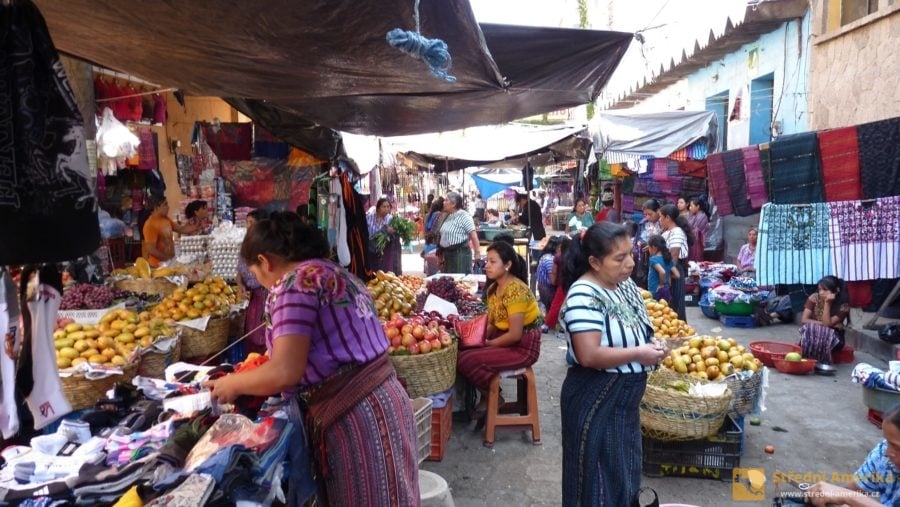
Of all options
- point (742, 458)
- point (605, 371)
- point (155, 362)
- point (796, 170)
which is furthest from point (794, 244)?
point (155, 362)

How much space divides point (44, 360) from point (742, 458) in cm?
468

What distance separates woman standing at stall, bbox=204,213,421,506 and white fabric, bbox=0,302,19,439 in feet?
2.28

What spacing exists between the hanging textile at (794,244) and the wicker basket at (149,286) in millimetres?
6180

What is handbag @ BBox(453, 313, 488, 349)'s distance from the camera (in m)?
5.08

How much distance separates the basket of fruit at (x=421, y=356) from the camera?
166 inches

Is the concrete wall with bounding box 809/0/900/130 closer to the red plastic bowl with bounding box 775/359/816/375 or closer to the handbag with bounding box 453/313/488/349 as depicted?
the red plastic bowl with bounding box 775/359/816/375

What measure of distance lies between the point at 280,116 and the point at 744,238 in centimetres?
981

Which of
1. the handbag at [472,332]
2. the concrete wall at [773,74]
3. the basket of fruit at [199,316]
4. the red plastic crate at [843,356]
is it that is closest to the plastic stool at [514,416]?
the handbag at [472,332]

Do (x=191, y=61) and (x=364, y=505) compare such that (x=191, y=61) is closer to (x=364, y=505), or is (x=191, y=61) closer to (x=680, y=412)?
(x=364, y=505)

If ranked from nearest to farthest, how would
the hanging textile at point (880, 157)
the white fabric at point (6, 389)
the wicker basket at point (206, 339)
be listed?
the white fabric at point (6, 389)
the wicker basket at point (206, 339)
the hanging textile at point (880, 157)

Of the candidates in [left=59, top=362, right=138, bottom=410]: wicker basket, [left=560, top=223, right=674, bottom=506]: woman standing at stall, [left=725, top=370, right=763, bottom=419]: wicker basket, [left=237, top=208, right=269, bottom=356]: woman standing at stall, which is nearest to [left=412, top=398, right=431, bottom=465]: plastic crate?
[left=560, top=223, right=674, bottom=506]: woman standing at stall

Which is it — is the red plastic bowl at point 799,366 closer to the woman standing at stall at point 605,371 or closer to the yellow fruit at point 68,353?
the woman standing at stall at point 605,371

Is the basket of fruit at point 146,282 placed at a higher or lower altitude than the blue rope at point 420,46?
lower

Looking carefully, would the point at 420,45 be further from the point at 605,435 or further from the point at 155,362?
the point at 155,362
